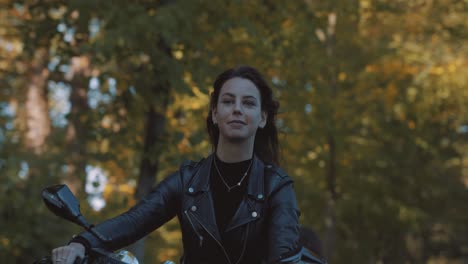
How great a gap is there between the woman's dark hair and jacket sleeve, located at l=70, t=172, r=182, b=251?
1.63 ft

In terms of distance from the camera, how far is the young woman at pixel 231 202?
132 inches

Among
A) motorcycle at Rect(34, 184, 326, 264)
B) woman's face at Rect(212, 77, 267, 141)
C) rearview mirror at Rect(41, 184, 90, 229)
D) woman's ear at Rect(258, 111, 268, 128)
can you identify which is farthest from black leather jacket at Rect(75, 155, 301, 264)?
rearview mirror at Rect(41, 184, 90, 229)

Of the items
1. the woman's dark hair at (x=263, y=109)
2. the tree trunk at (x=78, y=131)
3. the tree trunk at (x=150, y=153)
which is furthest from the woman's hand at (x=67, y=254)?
the tree trunk at (x=78, y=131)

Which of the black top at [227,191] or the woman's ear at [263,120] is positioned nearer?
the black top at [227,191]

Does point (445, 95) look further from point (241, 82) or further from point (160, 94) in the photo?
point (241, 82)

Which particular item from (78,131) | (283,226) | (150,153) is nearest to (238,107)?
(283,226)

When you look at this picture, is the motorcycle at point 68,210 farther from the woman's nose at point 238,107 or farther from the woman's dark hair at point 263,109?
the woman's dark hair at point 263,109

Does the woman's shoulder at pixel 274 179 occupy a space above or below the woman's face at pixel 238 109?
below

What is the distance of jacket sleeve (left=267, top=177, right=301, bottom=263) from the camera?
10.7 feet

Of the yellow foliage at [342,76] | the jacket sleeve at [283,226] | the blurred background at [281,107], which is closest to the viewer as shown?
the jacket sleeve at [283,226]

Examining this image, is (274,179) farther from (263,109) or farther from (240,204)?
(263,109)

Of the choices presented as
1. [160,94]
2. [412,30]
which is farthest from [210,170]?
[412,30]

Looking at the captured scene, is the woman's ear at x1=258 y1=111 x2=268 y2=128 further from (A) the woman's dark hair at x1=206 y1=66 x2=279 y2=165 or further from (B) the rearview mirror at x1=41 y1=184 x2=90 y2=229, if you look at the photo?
(B) the rearview mirror at x1=41 y1=184 x2=90 y2=229

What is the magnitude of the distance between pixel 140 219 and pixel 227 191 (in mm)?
442
